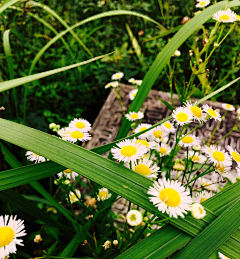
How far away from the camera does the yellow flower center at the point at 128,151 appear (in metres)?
0.47

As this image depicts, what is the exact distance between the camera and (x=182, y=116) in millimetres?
514

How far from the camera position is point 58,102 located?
4.61 feet

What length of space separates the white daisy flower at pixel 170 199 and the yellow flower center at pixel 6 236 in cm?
27

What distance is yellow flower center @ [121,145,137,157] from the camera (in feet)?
1.53

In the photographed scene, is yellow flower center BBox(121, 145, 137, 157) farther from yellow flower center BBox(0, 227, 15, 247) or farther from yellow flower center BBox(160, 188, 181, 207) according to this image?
yellow flower center BBox(0, 227, 15, 247)

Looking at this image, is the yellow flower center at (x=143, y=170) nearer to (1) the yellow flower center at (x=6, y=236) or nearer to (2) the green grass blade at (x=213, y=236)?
(2) the green grass blade at (x=213, y=236)

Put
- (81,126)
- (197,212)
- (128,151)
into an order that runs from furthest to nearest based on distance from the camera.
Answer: (81,126) < (128,151) < (197,212)

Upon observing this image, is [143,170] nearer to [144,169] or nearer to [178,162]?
[144,169]

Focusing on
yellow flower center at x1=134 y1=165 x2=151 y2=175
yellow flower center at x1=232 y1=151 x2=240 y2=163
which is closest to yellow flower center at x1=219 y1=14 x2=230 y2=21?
yellow flower center at x1=232 y1=151 x2=240 y2=163

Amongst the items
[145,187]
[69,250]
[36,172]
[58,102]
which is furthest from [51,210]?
[58,102]

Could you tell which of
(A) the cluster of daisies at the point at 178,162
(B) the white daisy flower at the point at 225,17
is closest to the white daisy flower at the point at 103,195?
(A) the cluster of daisies at the point at 178,162

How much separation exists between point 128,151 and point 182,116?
16 cm

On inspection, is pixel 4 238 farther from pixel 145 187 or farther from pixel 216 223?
pixel 216 223

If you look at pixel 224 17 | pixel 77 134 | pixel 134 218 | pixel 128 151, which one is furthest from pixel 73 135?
pixel 224 17
